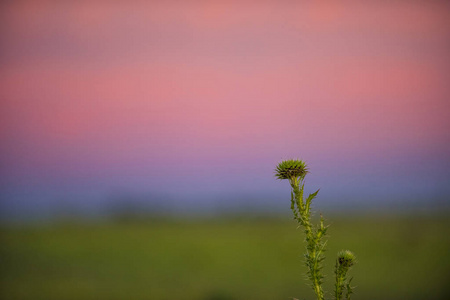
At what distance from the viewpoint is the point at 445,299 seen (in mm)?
7020

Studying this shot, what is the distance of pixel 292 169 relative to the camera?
3502mm

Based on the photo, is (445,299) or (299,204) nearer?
(299,204)

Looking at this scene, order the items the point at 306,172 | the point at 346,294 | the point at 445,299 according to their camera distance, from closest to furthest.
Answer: the point at 306,172 < the point at 346,294 < the point at 445,299

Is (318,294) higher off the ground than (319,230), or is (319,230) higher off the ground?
(319,230)

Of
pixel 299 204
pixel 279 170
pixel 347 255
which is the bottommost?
pixel 347 255

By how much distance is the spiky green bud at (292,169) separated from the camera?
351cm

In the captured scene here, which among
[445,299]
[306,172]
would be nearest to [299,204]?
[306,172]

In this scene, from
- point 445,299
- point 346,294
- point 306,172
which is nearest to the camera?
point 306,172

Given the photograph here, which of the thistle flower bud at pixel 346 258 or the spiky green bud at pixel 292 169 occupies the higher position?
the spiky green bud at pixel 292 169

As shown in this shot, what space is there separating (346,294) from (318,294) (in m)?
0.33

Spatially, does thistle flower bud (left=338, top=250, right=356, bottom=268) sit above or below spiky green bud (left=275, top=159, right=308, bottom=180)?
below

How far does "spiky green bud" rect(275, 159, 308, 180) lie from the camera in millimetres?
3508

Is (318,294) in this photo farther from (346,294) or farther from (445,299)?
(445,299)

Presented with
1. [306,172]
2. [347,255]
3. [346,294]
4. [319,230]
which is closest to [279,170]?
[306,172]
